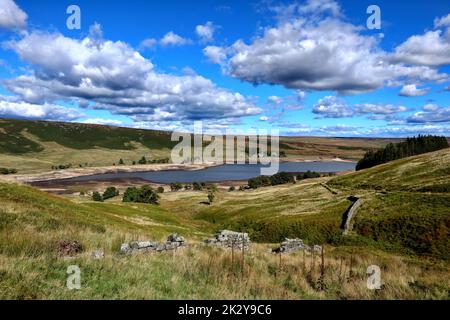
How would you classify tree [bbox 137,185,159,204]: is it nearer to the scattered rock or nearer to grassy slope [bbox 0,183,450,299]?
the scattered rock

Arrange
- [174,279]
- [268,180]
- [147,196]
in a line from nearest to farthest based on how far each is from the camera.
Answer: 1. [174,279]
2. [147,196]
3. [268,180]

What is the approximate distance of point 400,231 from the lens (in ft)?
181

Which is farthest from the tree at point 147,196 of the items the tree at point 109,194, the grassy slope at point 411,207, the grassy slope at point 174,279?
the grassy slope at point 174,279

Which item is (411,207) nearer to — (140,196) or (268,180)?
(140,196)

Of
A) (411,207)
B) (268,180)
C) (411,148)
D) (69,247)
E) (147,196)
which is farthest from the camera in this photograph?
(268,180)

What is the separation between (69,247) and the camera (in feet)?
51.4

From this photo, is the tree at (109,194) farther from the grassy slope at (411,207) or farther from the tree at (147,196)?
the grassy slope at (411,207)

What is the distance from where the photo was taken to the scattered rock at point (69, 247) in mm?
15000

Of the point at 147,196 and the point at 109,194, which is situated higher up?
the point at 147,196

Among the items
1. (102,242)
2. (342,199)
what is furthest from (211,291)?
(342,199)

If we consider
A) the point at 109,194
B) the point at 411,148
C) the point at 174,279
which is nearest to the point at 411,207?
the point at 174,279

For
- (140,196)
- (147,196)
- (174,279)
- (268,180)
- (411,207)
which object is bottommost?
(147,196)

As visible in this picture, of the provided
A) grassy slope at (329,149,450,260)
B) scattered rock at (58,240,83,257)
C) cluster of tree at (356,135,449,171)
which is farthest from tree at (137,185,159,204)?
scattered rock at (58,240,83,257)
